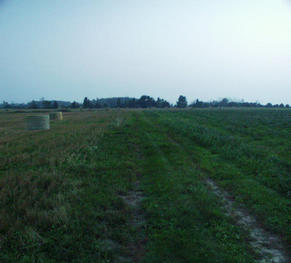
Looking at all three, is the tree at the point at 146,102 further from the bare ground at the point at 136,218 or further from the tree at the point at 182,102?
the bare ground at the point at 136,218

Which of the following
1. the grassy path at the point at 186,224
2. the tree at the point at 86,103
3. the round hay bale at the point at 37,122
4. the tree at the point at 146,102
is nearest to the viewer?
the grassy path at the point at 186,224

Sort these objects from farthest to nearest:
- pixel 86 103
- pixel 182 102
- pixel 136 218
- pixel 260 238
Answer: pixel 182 102, pixel 86 103, pixel 136 218, pixel 260 238

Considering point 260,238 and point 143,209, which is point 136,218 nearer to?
point 143,209

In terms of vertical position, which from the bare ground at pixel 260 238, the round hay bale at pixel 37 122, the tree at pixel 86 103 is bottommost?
the bare ground at pixel 260 238

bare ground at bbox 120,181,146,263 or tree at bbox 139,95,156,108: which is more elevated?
tree at bbox 139,95,156,108

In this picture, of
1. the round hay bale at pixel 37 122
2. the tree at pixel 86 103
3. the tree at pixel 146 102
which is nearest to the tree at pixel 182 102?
the tree at pixel 146 102

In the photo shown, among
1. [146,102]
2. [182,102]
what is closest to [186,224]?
[146,102]

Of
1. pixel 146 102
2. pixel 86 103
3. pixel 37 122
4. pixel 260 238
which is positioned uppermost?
pixel 146 102

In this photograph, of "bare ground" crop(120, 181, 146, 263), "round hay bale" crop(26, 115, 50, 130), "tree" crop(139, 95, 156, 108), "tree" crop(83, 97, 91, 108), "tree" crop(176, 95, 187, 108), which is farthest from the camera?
"tree" crop(176, 95, 187, 108)

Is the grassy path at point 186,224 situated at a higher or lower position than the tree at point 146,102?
lower

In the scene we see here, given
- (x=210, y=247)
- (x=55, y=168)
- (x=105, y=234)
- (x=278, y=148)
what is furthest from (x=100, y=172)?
(x=278, y=148)

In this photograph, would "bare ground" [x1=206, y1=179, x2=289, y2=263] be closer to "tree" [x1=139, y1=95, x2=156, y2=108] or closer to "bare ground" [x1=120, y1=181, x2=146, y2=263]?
"bare ground" [x1=120, y1=181, x2=146, y2=263]

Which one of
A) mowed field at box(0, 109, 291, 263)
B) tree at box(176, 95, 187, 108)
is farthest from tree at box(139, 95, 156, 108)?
mowed field at box(0, 109, 291, 263)

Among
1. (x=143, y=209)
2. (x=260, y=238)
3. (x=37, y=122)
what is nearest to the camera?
(x=260, y=238)
